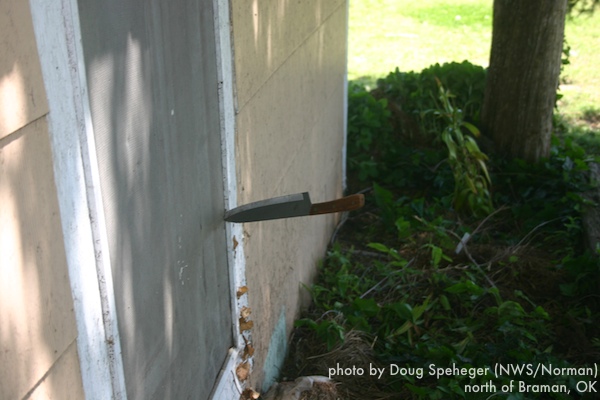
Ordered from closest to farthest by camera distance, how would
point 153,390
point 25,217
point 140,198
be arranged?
1. point 25,217
2. point 140,198
3. point 153,390

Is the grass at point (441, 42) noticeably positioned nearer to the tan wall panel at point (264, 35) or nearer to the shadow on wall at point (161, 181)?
the tan wall panel at point (264, 35)

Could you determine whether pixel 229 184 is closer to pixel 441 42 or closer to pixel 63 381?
pixel 63 381

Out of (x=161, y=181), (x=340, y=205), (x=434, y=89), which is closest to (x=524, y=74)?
(x=434, y=89)

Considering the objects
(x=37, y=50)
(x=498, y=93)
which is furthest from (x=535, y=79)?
(x=37, y=50)

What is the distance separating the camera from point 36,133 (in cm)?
110

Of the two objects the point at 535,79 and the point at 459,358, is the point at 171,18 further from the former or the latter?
the point at 535,79

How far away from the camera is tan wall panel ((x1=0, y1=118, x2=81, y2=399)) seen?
1.03m

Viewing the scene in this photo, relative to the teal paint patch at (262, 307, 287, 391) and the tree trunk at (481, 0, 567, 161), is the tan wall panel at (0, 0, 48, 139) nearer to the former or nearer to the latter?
the teal paint patch at (262, 307, 287, 391)

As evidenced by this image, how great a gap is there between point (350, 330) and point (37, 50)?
2.86 meters

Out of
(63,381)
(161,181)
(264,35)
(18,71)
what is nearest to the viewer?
(18,71)

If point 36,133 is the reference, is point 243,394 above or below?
below

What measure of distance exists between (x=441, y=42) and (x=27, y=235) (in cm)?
1040

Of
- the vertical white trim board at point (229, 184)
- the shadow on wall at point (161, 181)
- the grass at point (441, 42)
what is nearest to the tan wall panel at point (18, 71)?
the shadow on wall at point (161, 181)

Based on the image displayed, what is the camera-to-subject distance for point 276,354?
10.8 ft
